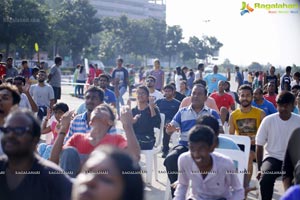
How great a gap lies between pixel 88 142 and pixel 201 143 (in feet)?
3.97

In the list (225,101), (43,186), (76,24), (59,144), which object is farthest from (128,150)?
(76,24)

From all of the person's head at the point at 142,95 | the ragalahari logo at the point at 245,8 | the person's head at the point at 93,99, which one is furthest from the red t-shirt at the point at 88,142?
the ragalahari logo at the point at 245,8

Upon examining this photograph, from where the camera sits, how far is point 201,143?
13.0 feet

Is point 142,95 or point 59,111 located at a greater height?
point 142,95

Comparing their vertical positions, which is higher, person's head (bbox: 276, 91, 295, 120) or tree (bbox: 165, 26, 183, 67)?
tree (bbox: 165, 26, 183, 67)

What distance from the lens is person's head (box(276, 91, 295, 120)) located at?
542 cm

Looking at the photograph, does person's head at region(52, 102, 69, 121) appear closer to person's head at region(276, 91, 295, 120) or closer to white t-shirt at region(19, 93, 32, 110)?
white t-shirt at region(19, 93, 32, 110)

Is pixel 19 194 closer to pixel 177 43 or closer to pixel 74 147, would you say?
pixel 74 147

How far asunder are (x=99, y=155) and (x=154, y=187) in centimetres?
504

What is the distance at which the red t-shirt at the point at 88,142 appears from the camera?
4.45 m

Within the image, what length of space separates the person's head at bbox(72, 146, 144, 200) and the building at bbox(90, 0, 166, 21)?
3610 inches

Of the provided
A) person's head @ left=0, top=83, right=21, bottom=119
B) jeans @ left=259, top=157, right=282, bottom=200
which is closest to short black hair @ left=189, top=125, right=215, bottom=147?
jeans @ left=259, top=157, right=282, bottom=200

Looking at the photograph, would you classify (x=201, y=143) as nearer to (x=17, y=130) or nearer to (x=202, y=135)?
(x=202, y=135)

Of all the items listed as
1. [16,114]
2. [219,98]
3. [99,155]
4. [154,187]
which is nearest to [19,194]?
[16,114]
